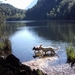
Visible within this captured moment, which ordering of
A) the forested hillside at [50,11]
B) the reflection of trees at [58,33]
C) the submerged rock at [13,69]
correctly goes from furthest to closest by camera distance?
the forested hillside at [50,11]
the reflection of trees at [58,33]
the submerged rock at [13,69]

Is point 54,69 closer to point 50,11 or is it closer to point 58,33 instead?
point 58,33

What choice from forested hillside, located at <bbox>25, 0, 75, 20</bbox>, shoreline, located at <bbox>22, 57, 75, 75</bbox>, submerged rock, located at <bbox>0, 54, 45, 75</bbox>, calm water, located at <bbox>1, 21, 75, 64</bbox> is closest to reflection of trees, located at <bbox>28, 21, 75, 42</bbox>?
calm water, located at <bbox>1, 21, 75, 64</bbox>

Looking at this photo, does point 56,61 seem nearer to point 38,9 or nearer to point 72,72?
point 72,72

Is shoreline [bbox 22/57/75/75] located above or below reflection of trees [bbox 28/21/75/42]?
above

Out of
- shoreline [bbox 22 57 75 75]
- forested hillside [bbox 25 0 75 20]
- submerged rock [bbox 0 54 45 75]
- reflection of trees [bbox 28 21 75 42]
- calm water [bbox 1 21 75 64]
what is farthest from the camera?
forested hillside [bbox 25 0 75 20]

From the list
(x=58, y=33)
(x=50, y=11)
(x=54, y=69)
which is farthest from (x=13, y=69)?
(x=50, y=11)

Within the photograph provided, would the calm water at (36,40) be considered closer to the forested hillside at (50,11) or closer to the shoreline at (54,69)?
the shoreline at (54,69)

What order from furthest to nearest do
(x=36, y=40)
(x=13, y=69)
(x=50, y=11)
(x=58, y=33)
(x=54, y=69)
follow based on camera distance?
(x=50, y=11) → (x=58, y=33) → (x=36, y=40) → (x=54, y=69) → (x=13, y=69)

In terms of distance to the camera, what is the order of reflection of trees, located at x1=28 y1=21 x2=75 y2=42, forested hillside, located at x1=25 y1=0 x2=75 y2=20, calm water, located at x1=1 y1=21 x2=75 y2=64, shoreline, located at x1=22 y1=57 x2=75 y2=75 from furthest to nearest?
forested hillside, located at x1=25 y1=0 x2=75 y2=20 < reflection of trees, located at x1=28 y1=21 x2=75 y2=42 < calm water, located at x1=1 y1=21 x2=75 y2=64 < shoreline, located at x1=22 y1=57 x2=75 y2=75

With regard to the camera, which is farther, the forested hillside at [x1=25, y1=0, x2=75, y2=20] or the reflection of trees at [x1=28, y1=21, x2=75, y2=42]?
the forested hillside at [x1=25, y1=0, x2=75, y2=20]

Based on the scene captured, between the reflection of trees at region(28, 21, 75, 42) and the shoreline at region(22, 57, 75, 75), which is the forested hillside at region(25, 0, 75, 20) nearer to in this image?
the reflection of trees at region(28, 21, 75, 42)

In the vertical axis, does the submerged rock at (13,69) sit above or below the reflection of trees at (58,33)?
above

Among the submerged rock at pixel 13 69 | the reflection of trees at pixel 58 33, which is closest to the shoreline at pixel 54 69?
the submerged rock at pixel 13 69

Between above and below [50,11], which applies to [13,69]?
above
